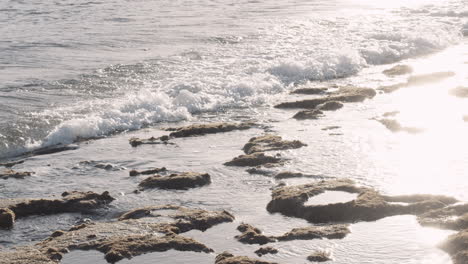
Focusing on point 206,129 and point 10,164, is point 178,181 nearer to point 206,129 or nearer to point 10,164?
point 206,129

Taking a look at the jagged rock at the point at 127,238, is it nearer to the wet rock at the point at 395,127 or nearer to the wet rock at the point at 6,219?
the wet rock at the point at 6,219

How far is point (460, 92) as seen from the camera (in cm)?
1456

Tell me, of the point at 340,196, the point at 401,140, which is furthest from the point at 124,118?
the point at 340,196

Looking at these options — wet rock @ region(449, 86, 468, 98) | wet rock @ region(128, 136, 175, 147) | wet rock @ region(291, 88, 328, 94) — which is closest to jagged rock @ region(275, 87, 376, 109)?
wet rock @ region(291, 88, 328, 94)

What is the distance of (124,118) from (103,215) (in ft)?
17.6

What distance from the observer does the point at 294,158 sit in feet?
35.0

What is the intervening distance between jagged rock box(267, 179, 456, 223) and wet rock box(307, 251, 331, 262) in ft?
3.22

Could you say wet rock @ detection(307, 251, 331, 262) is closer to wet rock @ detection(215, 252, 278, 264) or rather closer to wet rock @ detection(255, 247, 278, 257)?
wet rock @ detection(255, 247, 278, 257)

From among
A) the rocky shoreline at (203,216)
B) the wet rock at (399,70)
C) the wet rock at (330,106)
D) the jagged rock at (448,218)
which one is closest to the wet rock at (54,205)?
the rocky shoreline at (203,216)

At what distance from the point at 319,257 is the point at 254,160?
357 cm

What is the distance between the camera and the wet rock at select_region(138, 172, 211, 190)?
9734mm

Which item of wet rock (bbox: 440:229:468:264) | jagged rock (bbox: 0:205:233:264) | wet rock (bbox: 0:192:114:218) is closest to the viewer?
wet rock (bbox: 440:229:468:264)

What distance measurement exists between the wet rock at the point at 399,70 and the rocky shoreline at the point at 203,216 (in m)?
7.86

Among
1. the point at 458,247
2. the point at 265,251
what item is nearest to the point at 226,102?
the point at 265,251
